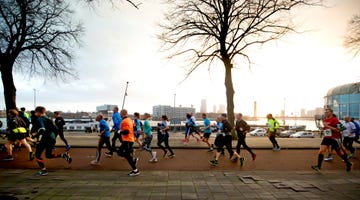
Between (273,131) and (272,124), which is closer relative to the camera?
(273,131)

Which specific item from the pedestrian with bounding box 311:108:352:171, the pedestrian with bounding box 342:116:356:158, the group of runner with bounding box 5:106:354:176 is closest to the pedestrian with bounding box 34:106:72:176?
the group of runner with bounding box 5:106:354:176

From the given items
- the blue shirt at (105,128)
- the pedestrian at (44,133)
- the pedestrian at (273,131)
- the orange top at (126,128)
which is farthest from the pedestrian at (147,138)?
the pedestrian at (273,131)

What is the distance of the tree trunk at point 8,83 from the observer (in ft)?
43.6

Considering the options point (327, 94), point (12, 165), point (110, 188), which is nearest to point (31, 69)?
point (12, 165)

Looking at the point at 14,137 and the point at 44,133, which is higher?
the point at 44,133

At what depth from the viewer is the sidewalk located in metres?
5.25

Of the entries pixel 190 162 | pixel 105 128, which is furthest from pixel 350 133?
pixel 105 128

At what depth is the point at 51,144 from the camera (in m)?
7.57

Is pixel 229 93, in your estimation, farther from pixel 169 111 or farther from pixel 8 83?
pixel 169 111

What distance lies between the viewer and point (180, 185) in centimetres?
606

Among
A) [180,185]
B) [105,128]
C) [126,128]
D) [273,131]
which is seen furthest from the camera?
[273,131]

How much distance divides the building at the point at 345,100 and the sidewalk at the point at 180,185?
3253 centimetres

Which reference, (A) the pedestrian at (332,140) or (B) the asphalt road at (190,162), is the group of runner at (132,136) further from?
(B) the asphalt road at (190,162)

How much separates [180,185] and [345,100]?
4062 centimetres
